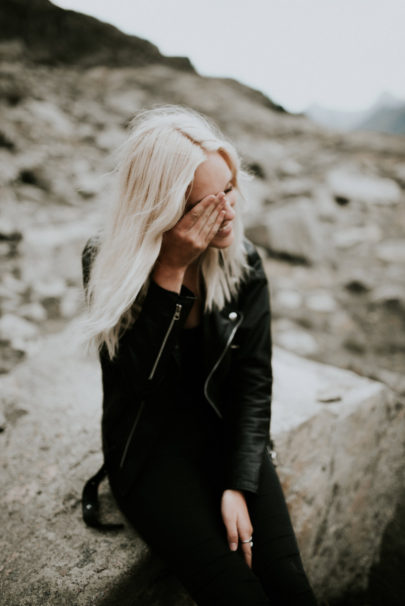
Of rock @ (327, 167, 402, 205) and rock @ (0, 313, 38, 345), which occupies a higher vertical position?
rock @ (327, 167, 402, 205)

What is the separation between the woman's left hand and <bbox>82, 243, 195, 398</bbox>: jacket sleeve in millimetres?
533

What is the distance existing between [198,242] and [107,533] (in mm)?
1275

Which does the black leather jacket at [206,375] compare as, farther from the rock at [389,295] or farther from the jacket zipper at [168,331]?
the rock at [389,295]

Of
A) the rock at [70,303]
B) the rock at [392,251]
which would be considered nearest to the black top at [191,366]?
the rock at [70,303]

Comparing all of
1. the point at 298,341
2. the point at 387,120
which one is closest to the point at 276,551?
the point at 298,341

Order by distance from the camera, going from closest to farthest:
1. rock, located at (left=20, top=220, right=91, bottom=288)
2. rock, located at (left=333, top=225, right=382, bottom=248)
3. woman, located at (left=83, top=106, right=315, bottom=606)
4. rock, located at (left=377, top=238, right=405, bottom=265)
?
woman, located at (left=83, top=106, right=315, bottom=606) → rock, located at (left=20, top=220, right=91, bottom=288) → rock, located at (left=377, top=238, right=405, bottom=265) → rock, located at (left=333, top=225, right=382, bottom=248)

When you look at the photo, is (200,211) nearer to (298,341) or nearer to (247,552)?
(247,552)

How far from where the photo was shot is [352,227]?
539 centimetres

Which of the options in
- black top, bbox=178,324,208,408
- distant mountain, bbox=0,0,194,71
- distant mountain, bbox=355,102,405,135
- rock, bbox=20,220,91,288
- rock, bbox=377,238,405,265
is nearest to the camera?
black top, bbox=178,324,208,408

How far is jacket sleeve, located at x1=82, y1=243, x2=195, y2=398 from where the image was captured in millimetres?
1438

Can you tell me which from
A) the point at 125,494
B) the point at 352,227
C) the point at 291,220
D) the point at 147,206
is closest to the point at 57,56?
the point at 291,220

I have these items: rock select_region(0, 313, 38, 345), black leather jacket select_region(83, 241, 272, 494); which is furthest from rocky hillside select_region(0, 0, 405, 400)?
black leather jacket select_region(83, 241, 272, 494)

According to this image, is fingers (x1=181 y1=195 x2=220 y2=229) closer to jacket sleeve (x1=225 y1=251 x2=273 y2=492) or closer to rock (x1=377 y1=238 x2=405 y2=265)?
jacket sleeve (x1=225 y1=251 x2=273 y2=492)

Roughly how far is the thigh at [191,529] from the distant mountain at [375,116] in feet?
38.3
